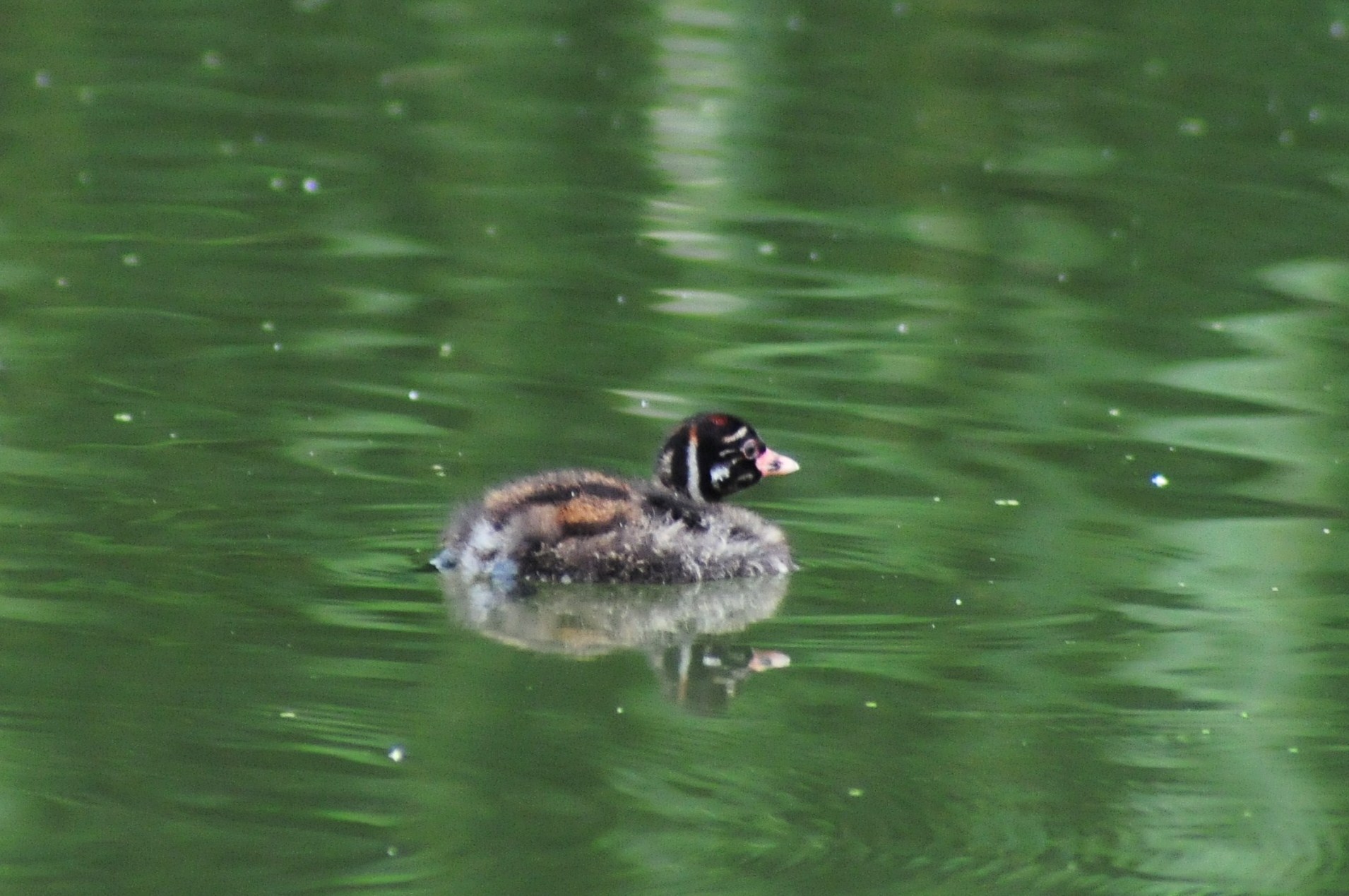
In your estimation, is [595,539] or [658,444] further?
[658,444]

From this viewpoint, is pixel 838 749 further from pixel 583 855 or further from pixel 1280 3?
pixel 1280 3

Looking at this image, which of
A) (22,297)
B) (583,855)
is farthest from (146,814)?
(22,297)

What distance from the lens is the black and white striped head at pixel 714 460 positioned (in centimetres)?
854

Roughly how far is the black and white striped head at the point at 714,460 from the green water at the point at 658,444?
0.28 meters

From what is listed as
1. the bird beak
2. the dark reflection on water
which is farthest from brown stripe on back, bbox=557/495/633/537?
the bird beak

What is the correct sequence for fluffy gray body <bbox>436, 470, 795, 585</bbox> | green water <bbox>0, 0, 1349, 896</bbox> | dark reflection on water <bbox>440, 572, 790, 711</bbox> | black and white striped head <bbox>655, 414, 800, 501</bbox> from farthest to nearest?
black and white striped head <bbox>655, 414, 800, 501</bbox> → fluffy gray body <bbox>436, 470, 795, 585</bbox> → dark reflection on water <bbox>440, 572, 790, 711</bbox> → green water <bbox>0, 0, 1349, 896</bbox>

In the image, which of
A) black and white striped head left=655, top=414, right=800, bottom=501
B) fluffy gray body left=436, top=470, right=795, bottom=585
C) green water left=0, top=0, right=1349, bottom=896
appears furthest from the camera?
black and white striped head left=655, top=414, right=800, bottom=501

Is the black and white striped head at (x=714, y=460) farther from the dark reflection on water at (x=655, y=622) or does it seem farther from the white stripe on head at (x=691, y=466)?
the dark reflection on water at (x=655, y=622)

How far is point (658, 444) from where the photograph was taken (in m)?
9.60

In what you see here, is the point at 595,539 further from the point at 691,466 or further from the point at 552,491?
the point at 691,466

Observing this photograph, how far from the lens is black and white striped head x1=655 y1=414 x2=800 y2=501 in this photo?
336 inches

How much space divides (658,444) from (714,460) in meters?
1.03

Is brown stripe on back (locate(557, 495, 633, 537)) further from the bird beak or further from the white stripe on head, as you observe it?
the bird beak

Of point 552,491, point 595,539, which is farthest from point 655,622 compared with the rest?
point 552,491
